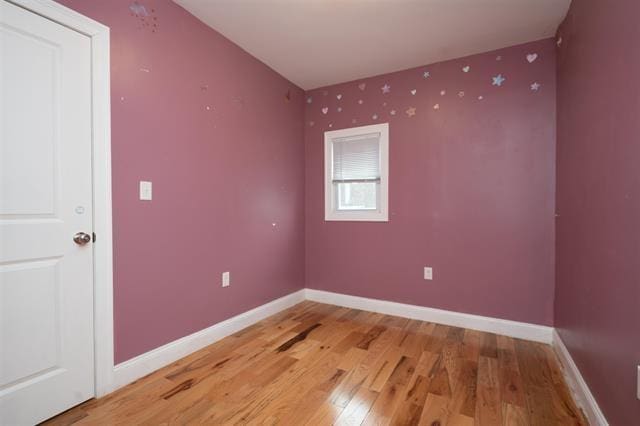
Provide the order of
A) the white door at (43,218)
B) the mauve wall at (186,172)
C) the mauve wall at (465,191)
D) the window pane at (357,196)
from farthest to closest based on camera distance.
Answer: the window pane at (357,196) < the mauve wall at (465,191) < the mauve wall at (186,172) < the white door at (43,218)

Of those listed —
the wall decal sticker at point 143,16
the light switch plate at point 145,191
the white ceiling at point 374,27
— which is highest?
the white ceiling at point 374,27

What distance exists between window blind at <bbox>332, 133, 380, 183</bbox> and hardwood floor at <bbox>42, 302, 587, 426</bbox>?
5.37 feet

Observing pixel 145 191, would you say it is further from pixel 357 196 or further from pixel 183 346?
pixel 357 196

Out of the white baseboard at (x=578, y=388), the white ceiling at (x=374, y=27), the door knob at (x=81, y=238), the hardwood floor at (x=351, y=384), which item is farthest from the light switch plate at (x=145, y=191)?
the white baseboard at (x=578, y=388)

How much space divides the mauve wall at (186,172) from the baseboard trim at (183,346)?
0.17ft

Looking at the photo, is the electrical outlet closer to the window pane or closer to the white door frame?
the window pane

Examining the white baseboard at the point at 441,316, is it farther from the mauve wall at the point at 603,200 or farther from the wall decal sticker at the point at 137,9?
the wall decal sticker at the point at 137,9

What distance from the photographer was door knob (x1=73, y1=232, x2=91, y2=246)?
160 centimetres

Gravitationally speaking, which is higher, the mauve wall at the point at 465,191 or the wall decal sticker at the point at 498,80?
the wall decal sticker at the point at 498,80

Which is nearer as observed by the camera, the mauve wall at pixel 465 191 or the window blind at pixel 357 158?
the mauve wall at pixel 465 191

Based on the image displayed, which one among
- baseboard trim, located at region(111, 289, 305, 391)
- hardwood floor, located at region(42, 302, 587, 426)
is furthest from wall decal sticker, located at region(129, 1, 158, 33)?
hardwood floor, located at region(42, 302, 587, 426)

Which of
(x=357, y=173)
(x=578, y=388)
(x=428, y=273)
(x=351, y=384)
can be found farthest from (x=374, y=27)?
(x=578, y=388)

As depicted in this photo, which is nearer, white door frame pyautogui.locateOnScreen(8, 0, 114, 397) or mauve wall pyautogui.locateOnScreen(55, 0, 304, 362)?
white door frame pyautogui.locateOnScreen(8, 0, 114, 397)

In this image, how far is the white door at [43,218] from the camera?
1367mm
